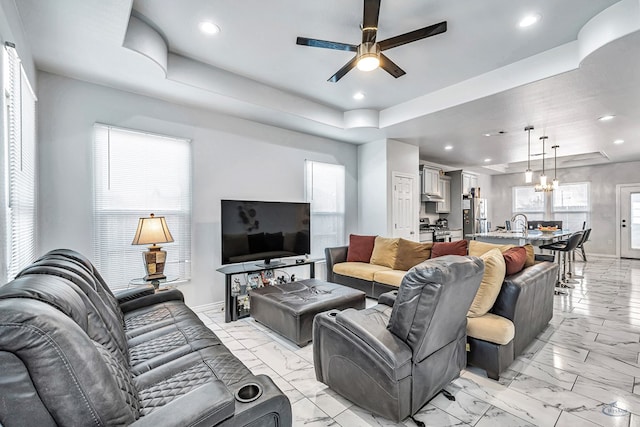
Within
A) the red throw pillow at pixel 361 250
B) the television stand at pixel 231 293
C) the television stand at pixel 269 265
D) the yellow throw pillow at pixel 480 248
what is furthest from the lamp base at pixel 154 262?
the yellow throw pillow at pixel 480 248

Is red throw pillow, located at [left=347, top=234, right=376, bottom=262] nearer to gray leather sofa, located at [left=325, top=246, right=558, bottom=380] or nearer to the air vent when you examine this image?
gray leather sofa, located at [left=325, top=246, right=558, bottom=380]

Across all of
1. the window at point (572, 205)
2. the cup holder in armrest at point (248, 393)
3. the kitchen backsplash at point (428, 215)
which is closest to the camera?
the cup holder in armrest at point (248, 393)

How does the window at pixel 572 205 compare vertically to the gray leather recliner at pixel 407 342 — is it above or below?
above

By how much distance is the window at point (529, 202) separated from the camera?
9555 millimetres

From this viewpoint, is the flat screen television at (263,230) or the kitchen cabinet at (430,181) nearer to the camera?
the flat screen television at (263,230)

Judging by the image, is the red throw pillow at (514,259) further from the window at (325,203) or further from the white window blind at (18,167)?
the white window blind at (18,167)

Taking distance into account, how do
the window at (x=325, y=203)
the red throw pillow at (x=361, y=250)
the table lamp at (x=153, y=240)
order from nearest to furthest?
the table lamp at (x=153, y=240)
the red throw pillow at (x=361, y=250)
the window at (x=325, y=203)

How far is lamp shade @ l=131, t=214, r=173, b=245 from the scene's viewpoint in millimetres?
3062

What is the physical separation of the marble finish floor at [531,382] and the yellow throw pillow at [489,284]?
53cm

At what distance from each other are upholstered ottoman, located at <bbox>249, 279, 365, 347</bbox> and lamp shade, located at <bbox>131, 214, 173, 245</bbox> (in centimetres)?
115

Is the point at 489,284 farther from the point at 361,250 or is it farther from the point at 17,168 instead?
the point at 17,168

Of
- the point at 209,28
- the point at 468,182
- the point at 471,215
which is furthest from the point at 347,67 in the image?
the point at 468,182

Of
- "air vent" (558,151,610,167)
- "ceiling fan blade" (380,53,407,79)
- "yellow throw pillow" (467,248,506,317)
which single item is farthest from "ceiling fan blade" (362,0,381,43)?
"air vent" (558,151,610,167)

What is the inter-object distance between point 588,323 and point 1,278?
5203 mm
